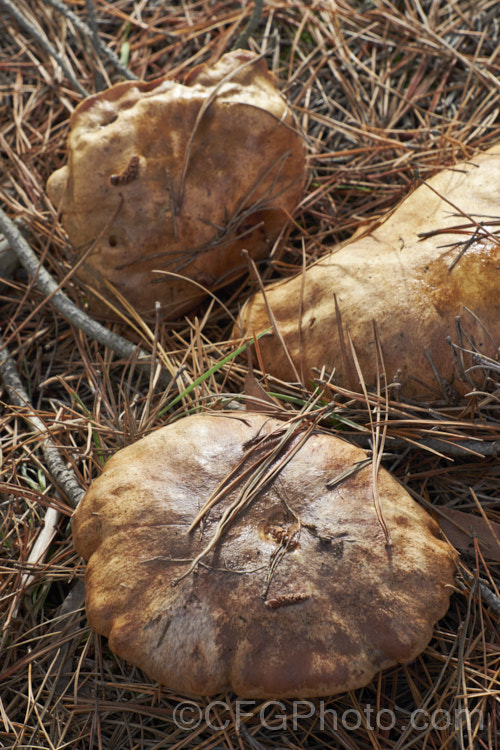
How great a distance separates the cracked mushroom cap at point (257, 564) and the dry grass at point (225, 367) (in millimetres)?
246

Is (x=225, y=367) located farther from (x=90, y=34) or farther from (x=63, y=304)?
(x=90, y=34)

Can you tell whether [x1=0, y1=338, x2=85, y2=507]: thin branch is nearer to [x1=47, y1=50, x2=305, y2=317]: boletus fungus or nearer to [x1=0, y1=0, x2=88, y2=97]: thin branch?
[x1=47, y1=50, x2=305, y2=317]: boletus fungus

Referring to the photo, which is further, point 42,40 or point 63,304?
point 42,40

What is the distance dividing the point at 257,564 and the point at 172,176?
1.57 meters

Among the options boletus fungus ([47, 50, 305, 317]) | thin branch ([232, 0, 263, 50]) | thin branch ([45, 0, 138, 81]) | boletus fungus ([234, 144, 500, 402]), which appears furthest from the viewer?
thin branch ([45, 0, 138, 81])

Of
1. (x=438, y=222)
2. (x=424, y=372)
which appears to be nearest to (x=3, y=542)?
(x=424, y=372)

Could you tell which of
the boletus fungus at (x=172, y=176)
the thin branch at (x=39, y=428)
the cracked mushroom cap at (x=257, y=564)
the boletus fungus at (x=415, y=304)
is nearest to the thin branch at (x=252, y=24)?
the boletus fungus at (x=172, y=176)

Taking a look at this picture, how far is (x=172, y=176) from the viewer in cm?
242

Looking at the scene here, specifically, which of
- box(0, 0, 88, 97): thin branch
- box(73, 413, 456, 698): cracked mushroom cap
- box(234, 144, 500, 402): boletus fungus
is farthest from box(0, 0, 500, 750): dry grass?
box(73, 413, 456, 698): cracked mushroom cap

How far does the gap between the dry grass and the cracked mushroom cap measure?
9.7 inches

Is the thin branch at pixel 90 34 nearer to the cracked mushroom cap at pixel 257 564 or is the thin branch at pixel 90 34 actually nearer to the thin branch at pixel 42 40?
the thin branch at pixel 42 40

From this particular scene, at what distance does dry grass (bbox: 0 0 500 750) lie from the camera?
1773 mm

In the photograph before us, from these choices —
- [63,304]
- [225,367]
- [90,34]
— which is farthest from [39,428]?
[90,34]

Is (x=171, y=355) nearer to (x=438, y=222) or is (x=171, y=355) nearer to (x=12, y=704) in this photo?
(x=438, y=222)
